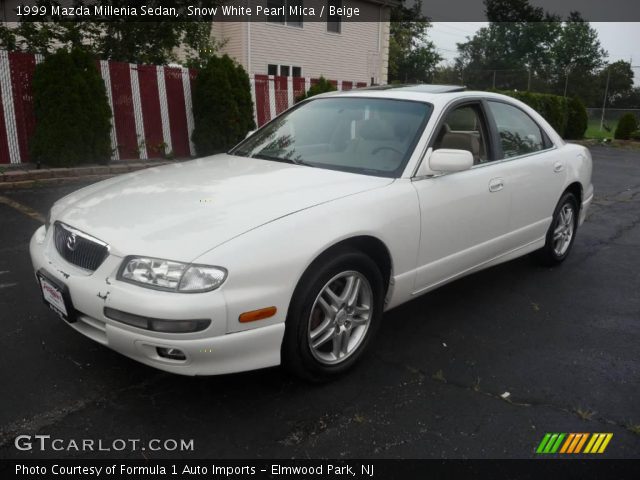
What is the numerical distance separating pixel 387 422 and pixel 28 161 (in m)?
8.22

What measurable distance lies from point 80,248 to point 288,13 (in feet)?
62.1

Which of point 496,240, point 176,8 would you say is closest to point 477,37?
point 176,8

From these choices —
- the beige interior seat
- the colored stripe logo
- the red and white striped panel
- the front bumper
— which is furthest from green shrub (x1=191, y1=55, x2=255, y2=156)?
the colored stripe logo

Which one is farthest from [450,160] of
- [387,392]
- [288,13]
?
[288,13]

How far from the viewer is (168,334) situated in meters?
2.47

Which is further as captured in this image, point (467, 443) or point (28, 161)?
point (28, 161)

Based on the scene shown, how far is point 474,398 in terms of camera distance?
2992 millimetres

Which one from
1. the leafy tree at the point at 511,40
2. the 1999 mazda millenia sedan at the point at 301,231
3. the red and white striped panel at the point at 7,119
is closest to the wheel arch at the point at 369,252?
the 1999 mazda millenia sedan at the point at 301,231

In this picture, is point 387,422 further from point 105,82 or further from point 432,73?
point 432,73

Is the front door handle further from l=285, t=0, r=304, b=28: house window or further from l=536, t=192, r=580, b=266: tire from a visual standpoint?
l=285, t=0, r=304, b=28: house window

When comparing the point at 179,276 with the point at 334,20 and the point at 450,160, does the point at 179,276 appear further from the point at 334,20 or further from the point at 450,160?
the point at 334,20

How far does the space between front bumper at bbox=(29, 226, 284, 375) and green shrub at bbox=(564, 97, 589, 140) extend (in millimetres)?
19534

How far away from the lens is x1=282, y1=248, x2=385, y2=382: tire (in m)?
2.76

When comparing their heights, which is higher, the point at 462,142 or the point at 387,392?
the point at 462,142
